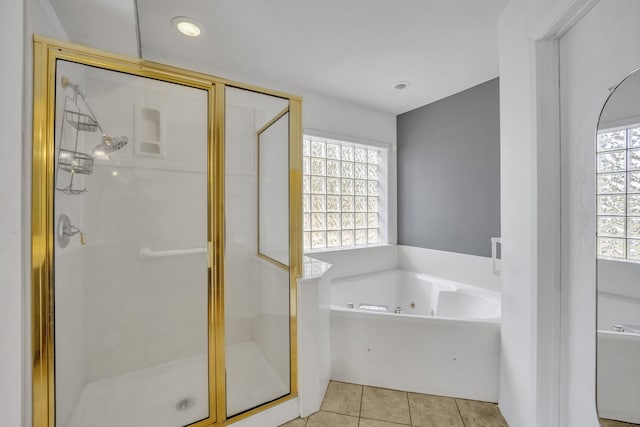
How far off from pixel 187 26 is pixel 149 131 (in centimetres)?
73

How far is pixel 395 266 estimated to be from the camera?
3.29 meters

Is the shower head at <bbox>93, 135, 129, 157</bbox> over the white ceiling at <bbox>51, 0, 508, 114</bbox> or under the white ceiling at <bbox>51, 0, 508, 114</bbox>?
under

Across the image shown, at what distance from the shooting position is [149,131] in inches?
64.4

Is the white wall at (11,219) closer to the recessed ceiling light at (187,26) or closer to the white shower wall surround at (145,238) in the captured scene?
the white shower wall surround at (145,238)

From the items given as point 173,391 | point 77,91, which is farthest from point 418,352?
point 77,91

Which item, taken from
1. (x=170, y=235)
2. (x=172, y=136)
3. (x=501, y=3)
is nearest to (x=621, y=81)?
(x=501, y=3)

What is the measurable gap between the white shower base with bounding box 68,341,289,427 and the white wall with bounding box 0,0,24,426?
1.68ft

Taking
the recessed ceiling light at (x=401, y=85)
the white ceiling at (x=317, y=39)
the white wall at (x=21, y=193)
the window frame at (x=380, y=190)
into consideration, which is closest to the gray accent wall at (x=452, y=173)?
the window frame at (x=380, y=190)

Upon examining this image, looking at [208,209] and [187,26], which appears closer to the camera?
[208,209]

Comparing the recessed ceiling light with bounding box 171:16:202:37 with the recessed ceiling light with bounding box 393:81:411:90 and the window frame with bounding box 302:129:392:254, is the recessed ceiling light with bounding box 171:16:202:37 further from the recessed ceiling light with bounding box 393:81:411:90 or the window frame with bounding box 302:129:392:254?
the recessed ceiling light with bounding box 393:81:411:90

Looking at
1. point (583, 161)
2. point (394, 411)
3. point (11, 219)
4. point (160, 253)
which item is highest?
point (583, 161)

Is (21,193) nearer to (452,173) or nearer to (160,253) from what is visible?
(160,253)

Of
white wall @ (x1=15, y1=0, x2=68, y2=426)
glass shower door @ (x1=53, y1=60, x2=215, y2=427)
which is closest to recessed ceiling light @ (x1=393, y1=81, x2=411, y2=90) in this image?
glass shower door @ (x1=53, y1=60, x2=215, y2=427)

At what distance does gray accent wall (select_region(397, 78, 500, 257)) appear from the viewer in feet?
8.01
